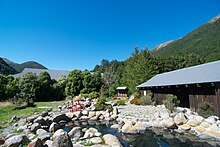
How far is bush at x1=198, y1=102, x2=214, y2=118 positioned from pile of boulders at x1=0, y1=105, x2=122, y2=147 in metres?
6.10

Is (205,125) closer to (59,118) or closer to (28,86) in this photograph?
(59,118)

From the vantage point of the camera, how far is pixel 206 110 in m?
10.9

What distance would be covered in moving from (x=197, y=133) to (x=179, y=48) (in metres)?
55.9

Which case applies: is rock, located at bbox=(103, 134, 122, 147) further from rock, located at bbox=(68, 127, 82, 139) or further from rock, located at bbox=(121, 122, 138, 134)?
rock, located at bbox=(121, 122, 138, 134)

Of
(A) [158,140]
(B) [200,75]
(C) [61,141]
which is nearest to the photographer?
(C) [61,141]

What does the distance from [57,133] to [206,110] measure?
9241 mm

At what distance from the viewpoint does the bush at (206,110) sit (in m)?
10.6

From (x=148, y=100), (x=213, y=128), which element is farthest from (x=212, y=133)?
(x=148, y=100)

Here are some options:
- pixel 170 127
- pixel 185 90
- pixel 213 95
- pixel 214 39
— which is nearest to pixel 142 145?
pixel 170 127

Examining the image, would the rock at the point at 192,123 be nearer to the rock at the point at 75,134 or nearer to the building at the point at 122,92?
the rock at the point at 75,134

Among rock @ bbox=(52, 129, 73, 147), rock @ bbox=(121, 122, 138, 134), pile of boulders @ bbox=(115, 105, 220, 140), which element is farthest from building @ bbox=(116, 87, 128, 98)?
rock @ bbox=(52, 129, 73, 147)

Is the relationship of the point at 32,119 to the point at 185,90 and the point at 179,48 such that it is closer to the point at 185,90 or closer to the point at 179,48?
the point at 185,90

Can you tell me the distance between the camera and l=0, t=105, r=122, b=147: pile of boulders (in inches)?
241

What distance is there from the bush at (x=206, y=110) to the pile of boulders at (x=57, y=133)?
20.0 ft
